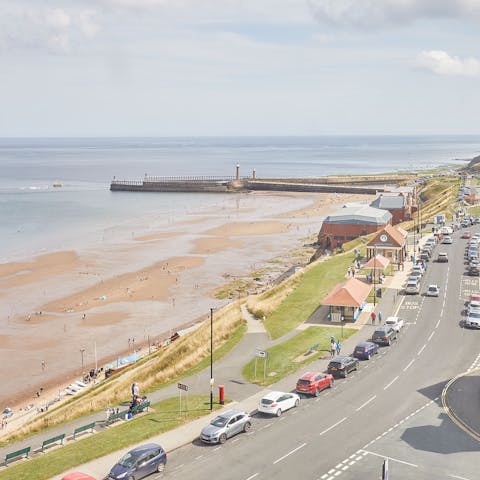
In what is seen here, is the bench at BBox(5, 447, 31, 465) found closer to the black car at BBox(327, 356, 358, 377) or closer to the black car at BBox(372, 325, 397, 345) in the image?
the black car at BBox(327, 356, 358, 377)

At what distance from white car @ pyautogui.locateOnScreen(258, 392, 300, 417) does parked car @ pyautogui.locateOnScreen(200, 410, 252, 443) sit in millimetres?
1956

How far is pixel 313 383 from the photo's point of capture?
35.0 metres

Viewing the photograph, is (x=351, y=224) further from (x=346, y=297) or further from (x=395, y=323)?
(x=395, y=323)

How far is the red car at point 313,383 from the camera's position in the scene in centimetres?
3500

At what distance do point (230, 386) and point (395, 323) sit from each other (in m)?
16.1

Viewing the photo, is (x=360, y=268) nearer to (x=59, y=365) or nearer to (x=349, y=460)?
(x=59, y=365)

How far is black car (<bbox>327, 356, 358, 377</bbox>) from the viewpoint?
125 feet

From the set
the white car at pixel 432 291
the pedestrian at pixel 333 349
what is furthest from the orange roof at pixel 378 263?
the pedestrian at pixel 333 349

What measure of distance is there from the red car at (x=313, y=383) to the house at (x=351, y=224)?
54744 millimetres

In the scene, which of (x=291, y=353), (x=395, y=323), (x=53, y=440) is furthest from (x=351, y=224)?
(x=53, y=440)

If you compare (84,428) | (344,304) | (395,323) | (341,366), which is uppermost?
(344,304)

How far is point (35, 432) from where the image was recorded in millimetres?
35406

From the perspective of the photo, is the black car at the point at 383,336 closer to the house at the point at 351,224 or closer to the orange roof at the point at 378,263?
the orange roof at the point at 378,263

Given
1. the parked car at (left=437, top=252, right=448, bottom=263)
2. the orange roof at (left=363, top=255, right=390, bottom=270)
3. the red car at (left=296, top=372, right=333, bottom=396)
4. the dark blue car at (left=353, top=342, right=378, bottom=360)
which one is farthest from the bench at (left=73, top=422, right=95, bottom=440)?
the parked car at (left=437, top=252, right=448, bottom=263)
